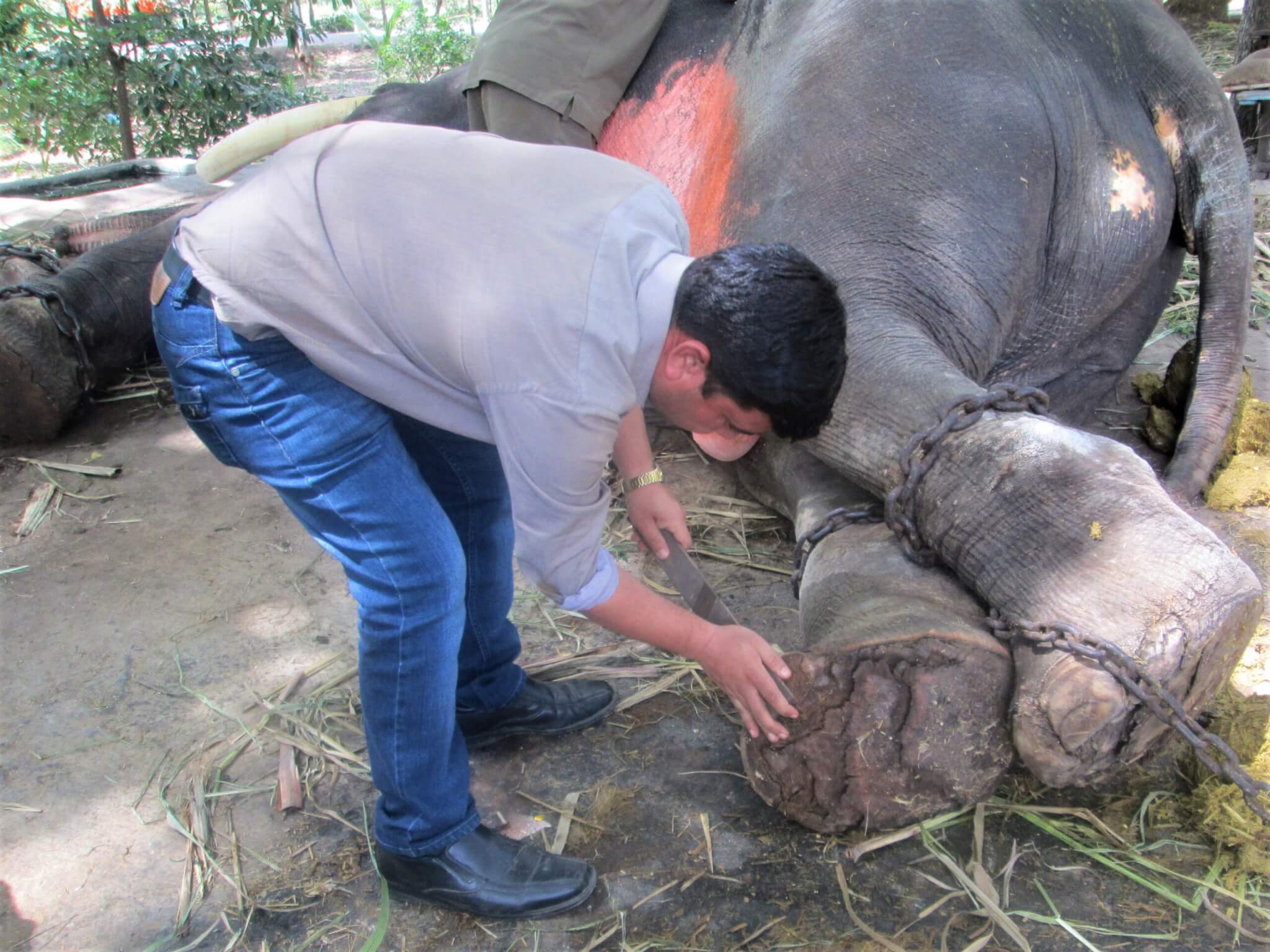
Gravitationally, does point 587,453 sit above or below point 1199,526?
above

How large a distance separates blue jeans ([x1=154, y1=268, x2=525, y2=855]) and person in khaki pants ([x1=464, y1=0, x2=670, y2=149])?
1822 millimetres

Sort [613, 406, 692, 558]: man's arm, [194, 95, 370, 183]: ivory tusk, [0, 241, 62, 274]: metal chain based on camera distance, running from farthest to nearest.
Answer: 1. [0, 241, 62, 274]: metal chain
2. [613, 406, 692, 558]: man's arm
3. [194, 95, 370, 183]: ivory tusk

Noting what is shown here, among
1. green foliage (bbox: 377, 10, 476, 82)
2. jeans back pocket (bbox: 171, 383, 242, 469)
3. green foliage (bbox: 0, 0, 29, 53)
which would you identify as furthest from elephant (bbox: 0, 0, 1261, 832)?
green foliage (bbox: 377, 10, 476, 82)

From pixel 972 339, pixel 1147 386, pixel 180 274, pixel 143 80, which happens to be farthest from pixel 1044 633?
pixel 143 80

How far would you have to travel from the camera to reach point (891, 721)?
1782 millimetres

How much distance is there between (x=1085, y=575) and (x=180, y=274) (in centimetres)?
155

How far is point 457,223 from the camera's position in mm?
1435

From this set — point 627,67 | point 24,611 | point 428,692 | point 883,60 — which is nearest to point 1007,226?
point 883,60

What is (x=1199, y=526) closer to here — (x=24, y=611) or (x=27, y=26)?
(x=24, y=611)

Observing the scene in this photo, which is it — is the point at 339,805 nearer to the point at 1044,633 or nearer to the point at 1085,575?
the point at 1044,633

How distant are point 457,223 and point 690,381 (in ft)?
1.24

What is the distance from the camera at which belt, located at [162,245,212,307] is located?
1.62 metres

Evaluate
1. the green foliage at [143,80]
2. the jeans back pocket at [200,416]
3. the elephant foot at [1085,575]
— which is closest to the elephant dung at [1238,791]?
the elephant foot at [1085,575]

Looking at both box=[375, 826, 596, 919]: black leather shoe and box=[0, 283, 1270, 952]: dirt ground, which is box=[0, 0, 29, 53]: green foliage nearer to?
box=[0, 283, 1270, 952]: dirt ground
